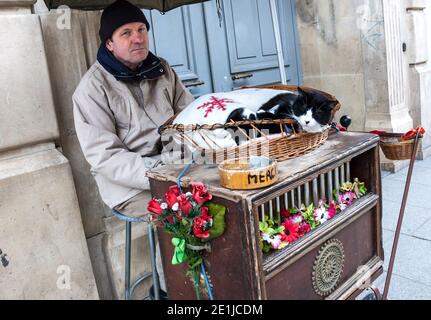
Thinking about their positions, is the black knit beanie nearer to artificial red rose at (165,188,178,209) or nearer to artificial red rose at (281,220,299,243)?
artificial red rose at (165,188,178,209)

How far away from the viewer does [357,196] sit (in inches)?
67.4

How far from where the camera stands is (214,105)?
56.5 inches

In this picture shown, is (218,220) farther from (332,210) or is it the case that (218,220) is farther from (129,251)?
(129,251)

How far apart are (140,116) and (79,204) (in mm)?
688

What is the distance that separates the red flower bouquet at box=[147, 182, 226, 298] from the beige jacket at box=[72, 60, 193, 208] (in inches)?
18.4

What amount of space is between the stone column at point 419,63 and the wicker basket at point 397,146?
9.83 feet

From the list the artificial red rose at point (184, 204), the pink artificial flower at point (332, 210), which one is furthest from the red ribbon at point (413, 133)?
the artificial red rose at point (184, 204)

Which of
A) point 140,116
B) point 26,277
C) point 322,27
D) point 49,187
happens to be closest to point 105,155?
A: point 140,116

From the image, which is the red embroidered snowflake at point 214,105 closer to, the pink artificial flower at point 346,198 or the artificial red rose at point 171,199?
the artificial red rose at point 171,199

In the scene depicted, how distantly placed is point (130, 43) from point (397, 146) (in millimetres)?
1294

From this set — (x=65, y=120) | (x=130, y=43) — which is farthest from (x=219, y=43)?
(x=65, y=120)

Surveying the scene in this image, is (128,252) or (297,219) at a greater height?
(297,219)

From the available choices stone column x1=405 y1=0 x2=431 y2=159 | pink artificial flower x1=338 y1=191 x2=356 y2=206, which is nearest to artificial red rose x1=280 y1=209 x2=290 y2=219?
pink artificial flower x1=338 y1=191 x2=356 y2=206
